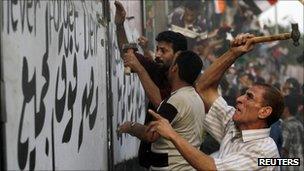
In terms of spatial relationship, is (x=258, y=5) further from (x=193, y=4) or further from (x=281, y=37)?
(x=281, y=37)

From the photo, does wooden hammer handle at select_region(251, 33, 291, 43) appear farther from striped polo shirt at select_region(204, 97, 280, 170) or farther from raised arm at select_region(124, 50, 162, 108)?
raised arm at select_region(124, 50, 162, 108)

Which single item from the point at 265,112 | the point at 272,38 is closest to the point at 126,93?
the point at 272,38

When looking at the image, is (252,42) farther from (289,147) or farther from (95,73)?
(289,147)

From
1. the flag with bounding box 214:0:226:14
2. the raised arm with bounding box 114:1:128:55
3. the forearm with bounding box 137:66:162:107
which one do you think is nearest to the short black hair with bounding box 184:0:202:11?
the flag with bounding box 214:0:226:14

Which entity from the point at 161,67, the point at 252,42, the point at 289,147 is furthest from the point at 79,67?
the point at 289,147

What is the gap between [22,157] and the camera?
2.94 metres

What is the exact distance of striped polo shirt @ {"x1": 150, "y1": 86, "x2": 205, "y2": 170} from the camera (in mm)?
3670

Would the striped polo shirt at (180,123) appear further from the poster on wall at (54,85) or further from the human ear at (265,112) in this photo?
the human ear at (265,112)

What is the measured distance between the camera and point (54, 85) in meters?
3.51

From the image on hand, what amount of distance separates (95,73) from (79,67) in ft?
1.78

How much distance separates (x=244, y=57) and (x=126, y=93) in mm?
13331

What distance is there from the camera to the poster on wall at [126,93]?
18.0 ft

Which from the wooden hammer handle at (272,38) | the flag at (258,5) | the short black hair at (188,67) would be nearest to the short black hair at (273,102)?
the wooden hammer handle at (272,38)

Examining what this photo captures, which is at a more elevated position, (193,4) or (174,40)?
(193,4)
